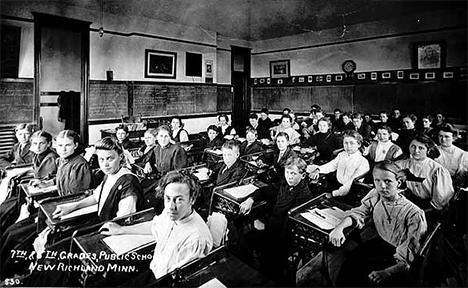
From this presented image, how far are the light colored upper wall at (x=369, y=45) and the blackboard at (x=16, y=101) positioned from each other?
1.91 m

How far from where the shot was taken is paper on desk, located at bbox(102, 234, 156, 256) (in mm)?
1367

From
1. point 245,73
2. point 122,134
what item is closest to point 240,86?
point 245,73

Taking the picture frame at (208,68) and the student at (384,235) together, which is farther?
the picture frame at (208,68)

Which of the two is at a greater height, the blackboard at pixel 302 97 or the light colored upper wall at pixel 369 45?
the light colored upper wall at pixel 369 45

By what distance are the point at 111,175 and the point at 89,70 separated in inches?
49.6

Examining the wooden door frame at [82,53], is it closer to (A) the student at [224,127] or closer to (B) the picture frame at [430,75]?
(A) the student at [224,127]

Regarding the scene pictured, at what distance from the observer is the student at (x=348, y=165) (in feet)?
7.71

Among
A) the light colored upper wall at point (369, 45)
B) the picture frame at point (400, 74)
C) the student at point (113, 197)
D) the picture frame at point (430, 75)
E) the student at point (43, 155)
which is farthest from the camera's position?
the picture frame at point (400, 74)

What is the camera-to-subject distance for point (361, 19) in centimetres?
221

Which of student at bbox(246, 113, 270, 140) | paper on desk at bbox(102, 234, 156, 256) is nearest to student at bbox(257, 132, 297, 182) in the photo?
student at bbox(246, 113, 270, 140)

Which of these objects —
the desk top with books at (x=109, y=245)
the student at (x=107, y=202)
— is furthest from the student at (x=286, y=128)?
the desk top with books at (x=109, y=245)

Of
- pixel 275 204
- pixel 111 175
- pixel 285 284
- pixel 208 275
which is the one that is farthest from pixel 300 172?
Answer: pixel 111 175

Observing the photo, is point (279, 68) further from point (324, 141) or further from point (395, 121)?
point (395, 121)

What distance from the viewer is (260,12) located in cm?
229
